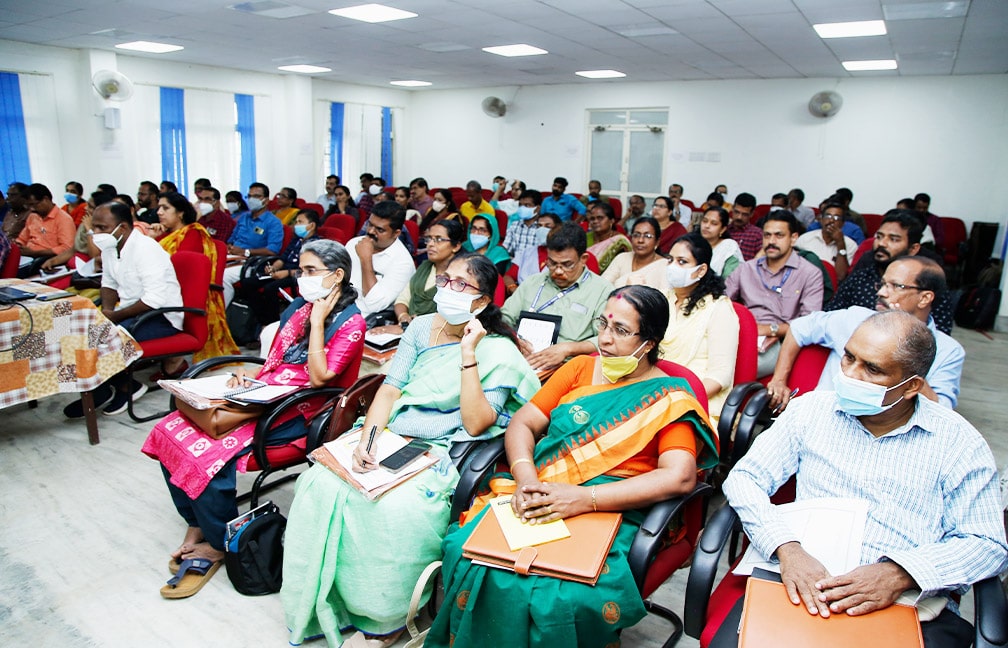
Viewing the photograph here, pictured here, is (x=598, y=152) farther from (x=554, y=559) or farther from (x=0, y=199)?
(x=554, y=559)

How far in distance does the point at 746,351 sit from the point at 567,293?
3.21 ft

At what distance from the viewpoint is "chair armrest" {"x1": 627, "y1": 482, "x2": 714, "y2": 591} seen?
1604 millimetres

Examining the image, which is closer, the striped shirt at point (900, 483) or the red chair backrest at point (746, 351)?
the striped shirt at point (900, 483)

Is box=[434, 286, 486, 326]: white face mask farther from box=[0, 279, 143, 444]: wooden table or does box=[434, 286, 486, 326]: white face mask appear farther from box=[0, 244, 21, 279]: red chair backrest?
box=[0, 244, 21, 279]: red chair backrest

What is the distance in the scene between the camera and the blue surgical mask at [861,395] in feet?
5.12

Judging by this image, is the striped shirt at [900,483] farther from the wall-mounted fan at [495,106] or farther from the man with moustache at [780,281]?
the wall-mounted fan at [495,106]

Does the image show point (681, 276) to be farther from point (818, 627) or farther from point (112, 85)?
point (112, 85)

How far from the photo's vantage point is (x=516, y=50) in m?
8.27

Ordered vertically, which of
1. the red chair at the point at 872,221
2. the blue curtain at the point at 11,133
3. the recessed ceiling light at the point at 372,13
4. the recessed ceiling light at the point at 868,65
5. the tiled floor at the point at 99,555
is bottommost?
the tiled floor at the point at 99,555

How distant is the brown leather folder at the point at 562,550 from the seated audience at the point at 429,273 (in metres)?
2.00

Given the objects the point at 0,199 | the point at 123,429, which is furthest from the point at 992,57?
the point at 0,199

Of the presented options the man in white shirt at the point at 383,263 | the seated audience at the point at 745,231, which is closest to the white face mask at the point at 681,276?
the man in white shirt at the point at 383,263

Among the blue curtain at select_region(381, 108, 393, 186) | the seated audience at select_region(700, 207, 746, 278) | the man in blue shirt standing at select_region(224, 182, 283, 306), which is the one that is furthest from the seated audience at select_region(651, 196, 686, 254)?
the blue curtain at select_region(381, 108, 393, 186)

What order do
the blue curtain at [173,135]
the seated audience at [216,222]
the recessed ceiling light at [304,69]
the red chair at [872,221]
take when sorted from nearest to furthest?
the seated audience at [216,222] < the red chair at [872,221] < the blue curtain at [173,135] < the recessed ceiling light at [304,69]
